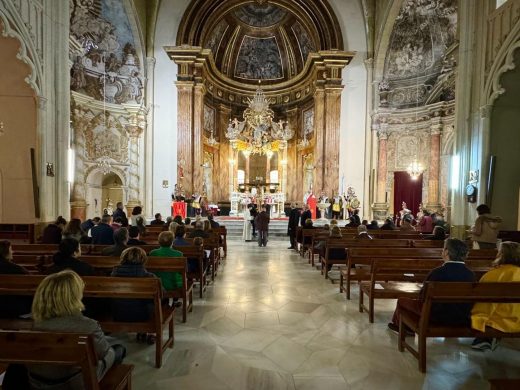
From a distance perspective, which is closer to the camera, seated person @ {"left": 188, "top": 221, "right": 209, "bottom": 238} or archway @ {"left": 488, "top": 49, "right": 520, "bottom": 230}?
seated person @ {"left": 188, "top": 221, "right": 209, "bottom": 238}

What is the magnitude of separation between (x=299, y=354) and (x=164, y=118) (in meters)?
16.6

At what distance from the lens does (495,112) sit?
28.9ft

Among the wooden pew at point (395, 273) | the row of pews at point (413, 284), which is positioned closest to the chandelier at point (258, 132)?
the row of pews at point (413, 284)

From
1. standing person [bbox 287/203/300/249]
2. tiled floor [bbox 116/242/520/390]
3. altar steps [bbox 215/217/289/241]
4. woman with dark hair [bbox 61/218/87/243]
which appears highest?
woman with dark hair [bbox 61/218/87/243]

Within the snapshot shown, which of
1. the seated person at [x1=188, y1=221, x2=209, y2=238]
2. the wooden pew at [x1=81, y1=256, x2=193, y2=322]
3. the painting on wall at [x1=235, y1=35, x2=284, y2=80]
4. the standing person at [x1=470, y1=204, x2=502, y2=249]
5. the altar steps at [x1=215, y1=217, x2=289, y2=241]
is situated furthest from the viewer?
the painting on wall at [x1=235, y1=35, x2=284, y2=80]

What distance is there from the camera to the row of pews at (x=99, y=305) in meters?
1.71

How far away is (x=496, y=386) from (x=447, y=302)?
129 centimetres

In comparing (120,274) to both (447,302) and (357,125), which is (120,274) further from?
(357,125)

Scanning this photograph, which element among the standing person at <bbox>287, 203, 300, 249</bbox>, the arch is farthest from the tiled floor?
the arch

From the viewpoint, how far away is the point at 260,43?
2252cm

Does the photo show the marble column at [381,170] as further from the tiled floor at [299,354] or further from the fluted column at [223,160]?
the tiled floor at [299,354]

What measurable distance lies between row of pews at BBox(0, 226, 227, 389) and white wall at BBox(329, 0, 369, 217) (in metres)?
13.5

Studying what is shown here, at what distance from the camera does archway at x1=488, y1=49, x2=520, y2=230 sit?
28.8 feet

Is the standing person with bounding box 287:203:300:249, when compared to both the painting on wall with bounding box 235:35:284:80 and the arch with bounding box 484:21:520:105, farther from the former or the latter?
the painting on wall with bounding box 235:35:284:80
